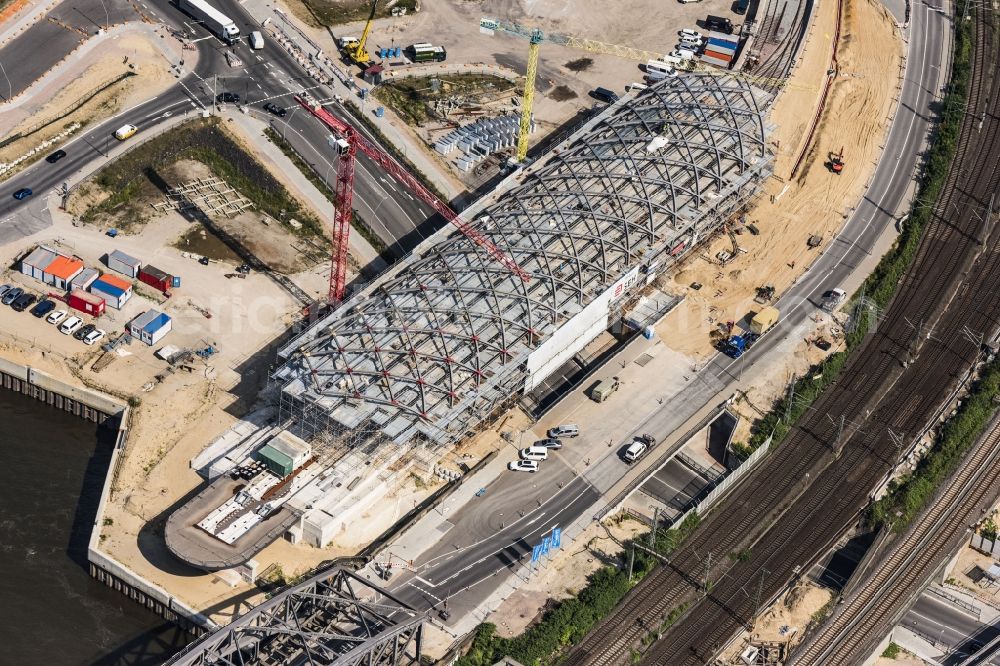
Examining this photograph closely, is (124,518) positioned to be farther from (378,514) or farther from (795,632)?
(795,632)

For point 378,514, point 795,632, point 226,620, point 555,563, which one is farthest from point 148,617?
point 795,632

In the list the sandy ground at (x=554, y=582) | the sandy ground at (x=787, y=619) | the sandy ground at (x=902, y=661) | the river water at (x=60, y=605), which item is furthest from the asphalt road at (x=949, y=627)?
the river water at (x=60, y=605)

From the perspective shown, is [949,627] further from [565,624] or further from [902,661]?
[565,624]

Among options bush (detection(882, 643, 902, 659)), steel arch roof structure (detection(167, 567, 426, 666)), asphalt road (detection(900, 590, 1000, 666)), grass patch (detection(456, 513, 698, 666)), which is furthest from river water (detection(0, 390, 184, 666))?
asphalt road (detection(900, 590, 1000, 666))

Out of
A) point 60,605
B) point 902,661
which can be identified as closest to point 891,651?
point 902,661

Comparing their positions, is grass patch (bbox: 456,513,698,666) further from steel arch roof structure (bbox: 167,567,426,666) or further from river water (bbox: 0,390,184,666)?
river water (bbox: 0,390,184,666)

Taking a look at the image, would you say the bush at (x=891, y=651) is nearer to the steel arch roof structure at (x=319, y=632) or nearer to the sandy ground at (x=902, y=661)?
the sandy ground at (x=902, y=661)
